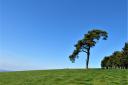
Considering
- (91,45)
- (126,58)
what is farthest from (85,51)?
(126,58)

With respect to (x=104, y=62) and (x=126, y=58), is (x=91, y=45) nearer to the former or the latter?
(x=126, y=58)

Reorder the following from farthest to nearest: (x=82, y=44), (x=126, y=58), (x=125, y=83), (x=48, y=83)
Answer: (x=126, y=58) → (x=82, y=44) → (x=48, y=83) → (x=125, y=83)

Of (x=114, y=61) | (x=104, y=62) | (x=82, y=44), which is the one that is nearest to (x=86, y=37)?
(x=82, y=44)

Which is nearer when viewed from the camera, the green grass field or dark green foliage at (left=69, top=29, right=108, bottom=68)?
the green grass field

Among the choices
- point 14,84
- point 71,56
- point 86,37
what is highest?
point 86,37

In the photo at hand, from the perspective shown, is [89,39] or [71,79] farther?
[89,39]

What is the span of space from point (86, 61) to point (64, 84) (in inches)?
2476

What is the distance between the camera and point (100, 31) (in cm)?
9712

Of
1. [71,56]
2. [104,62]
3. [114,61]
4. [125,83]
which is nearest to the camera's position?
[125,83]

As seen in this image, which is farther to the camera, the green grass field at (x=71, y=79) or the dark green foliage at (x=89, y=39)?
the dark green foliage at (x=89, y=39)

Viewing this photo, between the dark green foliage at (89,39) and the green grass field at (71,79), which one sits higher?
the dark green foliage at (89,39)

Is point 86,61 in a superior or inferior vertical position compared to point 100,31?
inferior

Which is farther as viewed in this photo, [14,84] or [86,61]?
[86,61]

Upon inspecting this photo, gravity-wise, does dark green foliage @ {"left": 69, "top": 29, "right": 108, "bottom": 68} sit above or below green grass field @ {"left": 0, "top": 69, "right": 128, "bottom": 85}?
above
